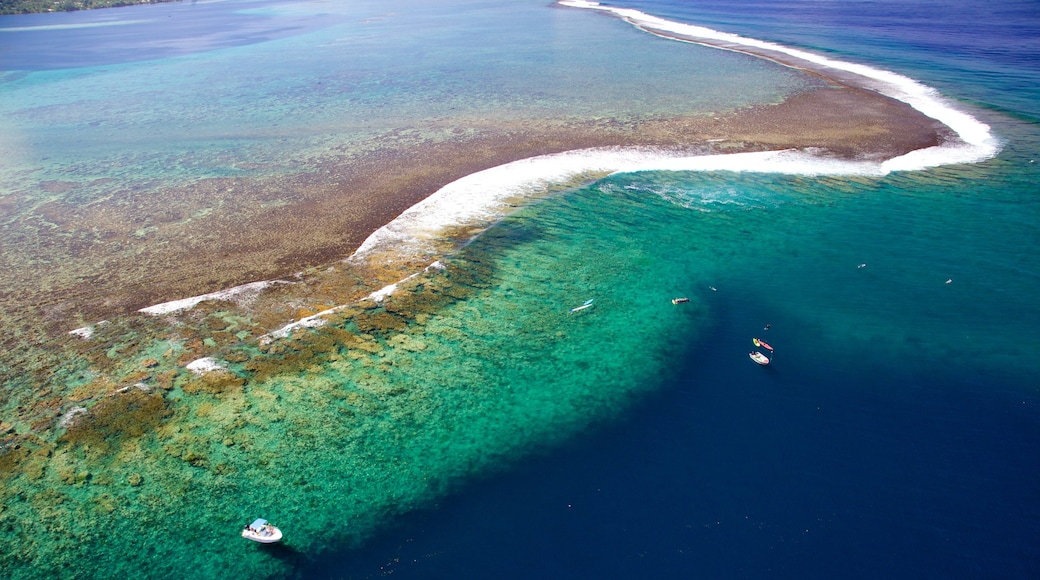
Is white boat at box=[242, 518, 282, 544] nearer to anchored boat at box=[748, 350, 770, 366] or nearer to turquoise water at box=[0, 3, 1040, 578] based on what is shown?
turquoise water at box=[0, 3, 1040, 578]

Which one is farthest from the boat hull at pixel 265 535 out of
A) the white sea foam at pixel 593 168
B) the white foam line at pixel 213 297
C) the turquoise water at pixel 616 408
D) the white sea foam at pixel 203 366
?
the white sea foam at pixel 593 168

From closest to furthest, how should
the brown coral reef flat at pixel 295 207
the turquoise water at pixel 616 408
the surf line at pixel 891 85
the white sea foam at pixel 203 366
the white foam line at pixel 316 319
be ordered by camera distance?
the turquoise water at pixel 616 408 → the white sea foam at pixel 203 366 → the white foam line at pixel 316 319 → the brown coral reef flat at pixel 295 207 → the surf line at pixel 891 85

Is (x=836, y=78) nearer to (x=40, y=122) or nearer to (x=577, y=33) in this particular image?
(x=577, y=33)

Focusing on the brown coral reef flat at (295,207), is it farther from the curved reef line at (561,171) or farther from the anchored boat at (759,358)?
the anchored boat at (759,358)

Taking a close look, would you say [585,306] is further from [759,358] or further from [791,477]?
[791,477]

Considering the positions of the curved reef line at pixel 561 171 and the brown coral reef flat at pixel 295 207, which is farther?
the curved reef line at pixel 561 171

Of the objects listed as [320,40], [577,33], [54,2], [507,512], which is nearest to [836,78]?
[577,33]

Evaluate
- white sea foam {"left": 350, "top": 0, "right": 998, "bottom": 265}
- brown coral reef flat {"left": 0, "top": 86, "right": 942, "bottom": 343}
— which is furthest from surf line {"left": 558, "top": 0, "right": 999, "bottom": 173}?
brown coral reef flat {"left": 0, "top": 86, "right": 942, "bottom": 343}
